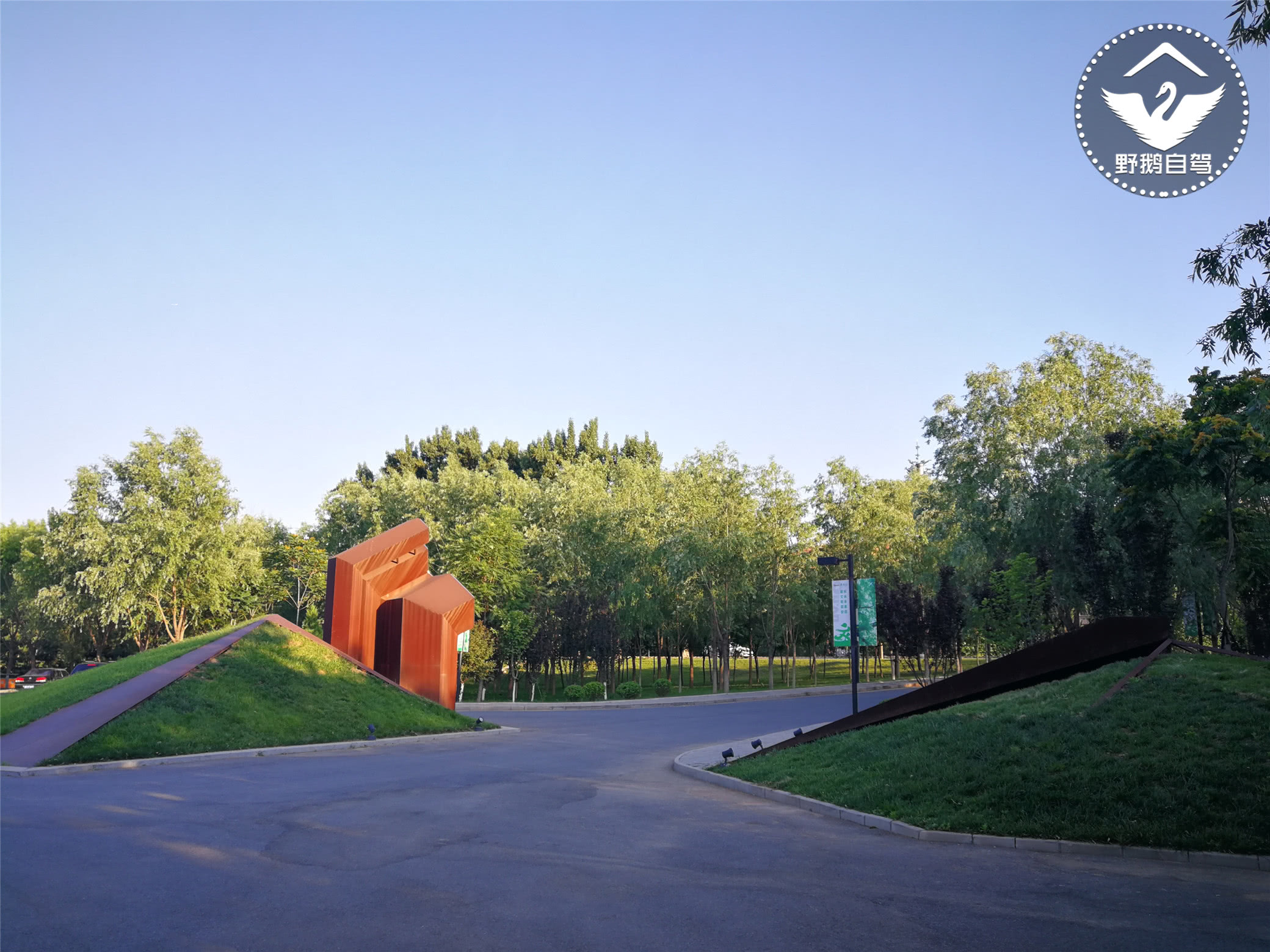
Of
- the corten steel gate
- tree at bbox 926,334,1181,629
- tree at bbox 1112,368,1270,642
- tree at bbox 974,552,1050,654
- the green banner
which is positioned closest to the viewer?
the corten steel gate

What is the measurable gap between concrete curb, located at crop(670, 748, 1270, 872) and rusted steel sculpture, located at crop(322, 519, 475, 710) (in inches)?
683

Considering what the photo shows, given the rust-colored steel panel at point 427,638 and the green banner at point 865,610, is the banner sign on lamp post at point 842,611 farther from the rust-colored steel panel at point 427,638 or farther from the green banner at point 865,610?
the rust-colored steel panel at point 427,638

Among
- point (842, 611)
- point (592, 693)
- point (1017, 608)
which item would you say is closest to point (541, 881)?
point (842, 611)

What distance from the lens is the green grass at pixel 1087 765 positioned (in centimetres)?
925

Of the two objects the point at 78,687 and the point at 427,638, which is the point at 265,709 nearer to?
the point at 78,687

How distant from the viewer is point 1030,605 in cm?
2928

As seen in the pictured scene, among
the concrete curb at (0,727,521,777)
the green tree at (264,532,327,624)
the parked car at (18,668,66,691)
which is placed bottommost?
the parked car at (18,668,66,691)

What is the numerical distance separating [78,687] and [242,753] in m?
6.85

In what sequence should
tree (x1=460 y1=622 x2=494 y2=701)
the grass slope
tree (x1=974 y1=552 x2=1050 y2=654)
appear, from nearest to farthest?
the grass slope, tree (x1=974 y1=552 x2=1050 y2=654), tree (x1=460 y1=622 x2=494 y2=701)

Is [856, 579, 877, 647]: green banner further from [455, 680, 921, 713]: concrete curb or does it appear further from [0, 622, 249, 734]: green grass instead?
[0, 622, 249, 734]: green grass

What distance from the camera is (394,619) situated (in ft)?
92.9

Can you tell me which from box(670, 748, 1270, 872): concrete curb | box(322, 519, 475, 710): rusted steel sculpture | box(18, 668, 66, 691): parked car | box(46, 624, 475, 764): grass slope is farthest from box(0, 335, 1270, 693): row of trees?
box(46, 624, 475, 764): grass slope

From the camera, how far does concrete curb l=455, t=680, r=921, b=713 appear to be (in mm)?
35750

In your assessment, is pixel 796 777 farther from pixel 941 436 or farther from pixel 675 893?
pixel 941 436
